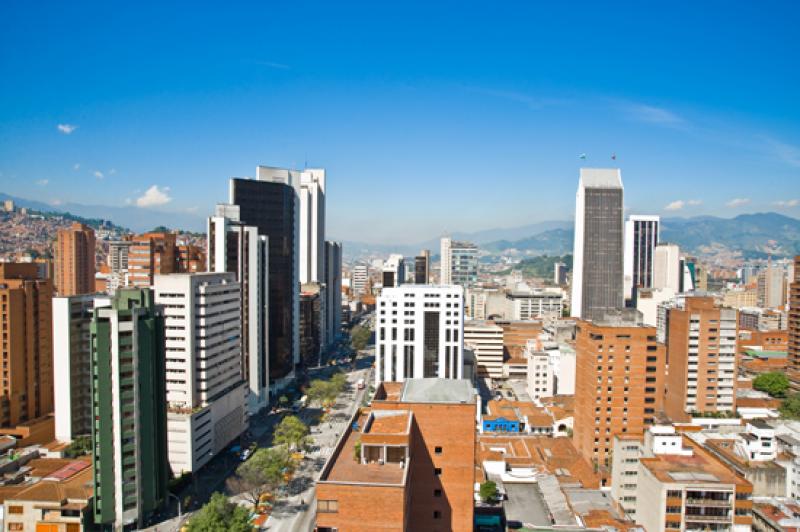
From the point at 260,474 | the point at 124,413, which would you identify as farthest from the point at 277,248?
the point at 124,413

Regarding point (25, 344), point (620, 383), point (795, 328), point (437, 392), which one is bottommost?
point (620, 383)

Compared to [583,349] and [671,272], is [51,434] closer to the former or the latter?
[583,349]

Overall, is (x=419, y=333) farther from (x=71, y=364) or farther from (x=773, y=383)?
(x=773, y=383)

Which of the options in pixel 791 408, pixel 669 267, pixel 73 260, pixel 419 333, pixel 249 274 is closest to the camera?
pixel 791 408

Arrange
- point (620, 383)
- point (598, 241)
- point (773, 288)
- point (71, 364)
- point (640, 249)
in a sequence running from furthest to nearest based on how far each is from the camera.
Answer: point (640, 249) < point (773, 288) < point (598, 241) < point (71, 364) < point (620, 383)

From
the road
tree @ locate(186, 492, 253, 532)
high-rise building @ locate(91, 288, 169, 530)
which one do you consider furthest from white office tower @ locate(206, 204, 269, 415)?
A: tree @ locate(186, 492, 253, 532)

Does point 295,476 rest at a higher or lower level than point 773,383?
lower

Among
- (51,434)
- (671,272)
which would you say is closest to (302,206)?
(51,434)
